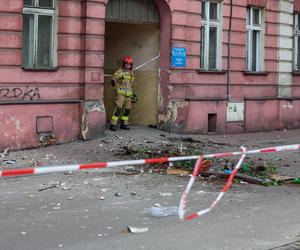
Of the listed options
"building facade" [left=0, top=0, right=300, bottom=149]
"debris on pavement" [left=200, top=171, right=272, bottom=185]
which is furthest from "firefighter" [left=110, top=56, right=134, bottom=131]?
"debris on pavement" [left=200, top=171, right=272, bottom=185]

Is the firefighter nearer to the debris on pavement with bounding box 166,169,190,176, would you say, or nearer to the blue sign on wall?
the blue sign on wall

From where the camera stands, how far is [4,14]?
1307 cm

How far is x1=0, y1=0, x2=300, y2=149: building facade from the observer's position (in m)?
13.7

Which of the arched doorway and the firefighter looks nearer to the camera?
the firefighter

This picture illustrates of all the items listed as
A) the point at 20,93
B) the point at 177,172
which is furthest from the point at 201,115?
A: the point at 177,172

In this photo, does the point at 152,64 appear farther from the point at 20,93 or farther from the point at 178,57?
the point at 20,93

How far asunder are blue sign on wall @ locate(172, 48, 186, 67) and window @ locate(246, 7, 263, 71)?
126 inches

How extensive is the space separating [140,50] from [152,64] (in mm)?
625

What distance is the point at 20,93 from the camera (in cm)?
1351

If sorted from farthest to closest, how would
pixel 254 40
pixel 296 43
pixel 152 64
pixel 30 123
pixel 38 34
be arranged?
1. pixel 296 43
2. pixel 254 40
3. pixel 152 64
4. pixel 38 34
5. pixel 30 123

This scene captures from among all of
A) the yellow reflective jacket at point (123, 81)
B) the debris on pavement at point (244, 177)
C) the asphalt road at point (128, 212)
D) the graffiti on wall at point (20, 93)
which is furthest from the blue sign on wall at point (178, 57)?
the debris on pavement at point (244, 177)

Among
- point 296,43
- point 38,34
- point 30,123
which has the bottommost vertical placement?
point 30,123

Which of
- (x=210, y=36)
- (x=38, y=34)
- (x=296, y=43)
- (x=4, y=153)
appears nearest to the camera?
(x=4, y=153)

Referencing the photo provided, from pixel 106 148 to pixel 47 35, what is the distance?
3001 mm
